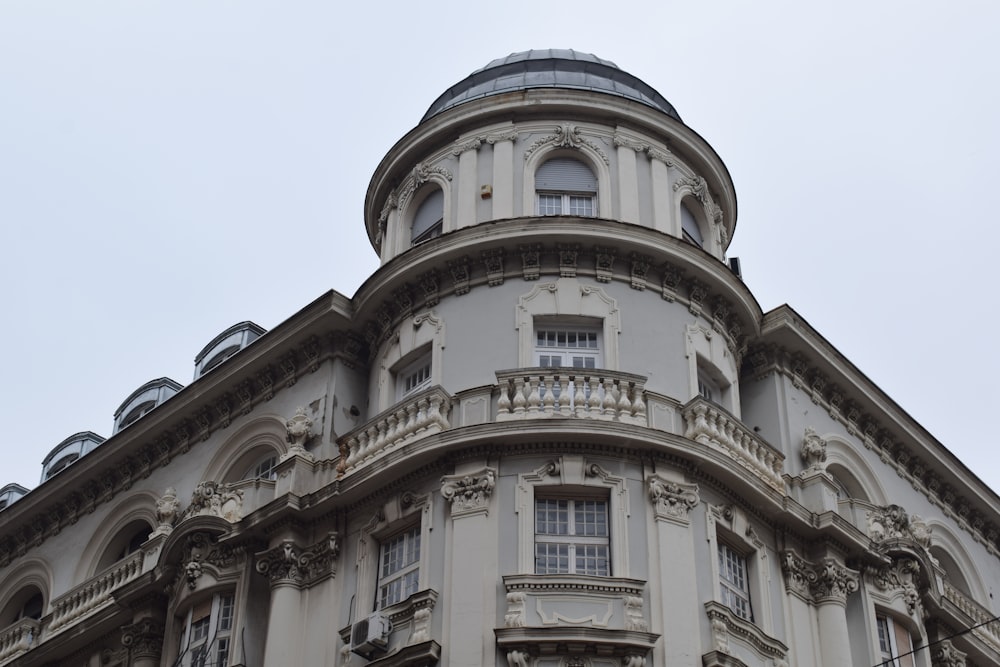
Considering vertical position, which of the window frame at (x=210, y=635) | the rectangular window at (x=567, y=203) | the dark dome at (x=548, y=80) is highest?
the dark dome at (x=548, y=80)

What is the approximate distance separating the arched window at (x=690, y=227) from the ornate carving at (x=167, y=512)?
42.6 ft

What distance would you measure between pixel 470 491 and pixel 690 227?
997 cm

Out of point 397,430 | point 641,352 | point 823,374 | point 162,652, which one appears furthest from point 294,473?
point 823,374

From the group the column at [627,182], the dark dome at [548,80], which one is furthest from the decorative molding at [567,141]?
the dark dome at [548,80]

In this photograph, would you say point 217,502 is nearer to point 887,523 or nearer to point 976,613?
point 887,523

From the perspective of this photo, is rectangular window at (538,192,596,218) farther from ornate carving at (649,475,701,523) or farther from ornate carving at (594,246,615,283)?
ornate carving at (649,475,701,523)

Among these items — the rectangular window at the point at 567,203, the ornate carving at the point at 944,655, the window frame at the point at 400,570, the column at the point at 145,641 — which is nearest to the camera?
the window frame at the point at 400,570

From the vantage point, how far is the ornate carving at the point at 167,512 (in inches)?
1313

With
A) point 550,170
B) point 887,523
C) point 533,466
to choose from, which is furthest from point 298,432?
point 887,523

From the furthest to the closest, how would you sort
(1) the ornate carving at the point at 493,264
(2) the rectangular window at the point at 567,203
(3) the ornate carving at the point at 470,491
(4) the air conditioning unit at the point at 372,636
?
(2) the rectangular window at the point at 567,203, (1) the ornate carving at the point at 493,264, (3) the ornate carving at the point at 470,491, (4) the air conditioning unit at the point at 372,636

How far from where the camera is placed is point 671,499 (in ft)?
89.8

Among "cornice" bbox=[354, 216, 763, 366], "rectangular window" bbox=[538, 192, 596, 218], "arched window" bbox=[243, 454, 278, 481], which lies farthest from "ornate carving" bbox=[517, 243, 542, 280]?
"arched window" bbox=[243, 454, 278, 481]

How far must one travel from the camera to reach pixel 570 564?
87.4 feet

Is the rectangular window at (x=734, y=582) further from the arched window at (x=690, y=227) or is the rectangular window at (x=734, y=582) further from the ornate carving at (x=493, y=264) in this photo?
the arched window at (x=690, y=227)
